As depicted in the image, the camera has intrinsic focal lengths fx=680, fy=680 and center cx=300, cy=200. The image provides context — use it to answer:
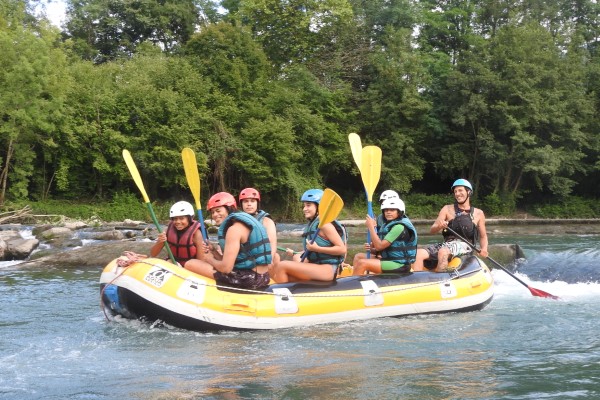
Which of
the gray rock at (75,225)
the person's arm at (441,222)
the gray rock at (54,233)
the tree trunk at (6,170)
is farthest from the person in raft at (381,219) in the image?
the tree trunk at (6,170)

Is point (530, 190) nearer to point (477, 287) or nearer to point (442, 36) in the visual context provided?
point (442, 36)

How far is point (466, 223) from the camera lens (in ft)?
26.4

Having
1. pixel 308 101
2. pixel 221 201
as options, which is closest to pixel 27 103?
pixel 308 101

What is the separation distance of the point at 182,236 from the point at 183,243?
0.07 meters

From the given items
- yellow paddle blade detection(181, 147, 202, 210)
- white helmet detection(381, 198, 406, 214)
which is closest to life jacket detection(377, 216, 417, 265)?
white helmet detection(381, 198, 406, 214)

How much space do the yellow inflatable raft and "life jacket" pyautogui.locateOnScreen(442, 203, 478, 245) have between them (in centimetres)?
105

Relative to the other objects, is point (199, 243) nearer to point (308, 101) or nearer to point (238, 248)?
point (238, 248)

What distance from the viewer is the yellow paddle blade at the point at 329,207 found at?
6.51 meters

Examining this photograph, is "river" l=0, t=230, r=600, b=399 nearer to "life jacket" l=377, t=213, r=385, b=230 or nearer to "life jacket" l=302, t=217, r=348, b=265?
"life jacket" l=302, t=217, r=348, b=265

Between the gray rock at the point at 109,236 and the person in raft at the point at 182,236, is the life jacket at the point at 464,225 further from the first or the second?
the gray rock at the point at 109,236

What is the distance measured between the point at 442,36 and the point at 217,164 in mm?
13776

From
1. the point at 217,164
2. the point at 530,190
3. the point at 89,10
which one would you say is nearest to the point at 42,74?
the point at 217,164

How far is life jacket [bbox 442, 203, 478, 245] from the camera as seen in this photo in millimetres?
8055

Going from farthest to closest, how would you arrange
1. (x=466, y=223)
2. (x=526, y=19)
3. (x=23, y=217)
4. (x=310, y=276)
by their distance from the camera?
(x=526, y=19), (x=23, y=217), (x=466, y=223), (x=310, y=276)
